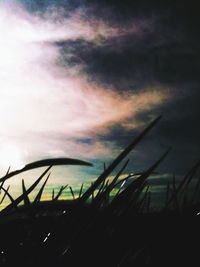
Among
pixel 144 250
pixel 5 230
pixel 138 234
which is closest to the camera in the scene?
pixel 144 250

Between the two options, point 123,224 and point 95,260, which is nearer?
point 95,260

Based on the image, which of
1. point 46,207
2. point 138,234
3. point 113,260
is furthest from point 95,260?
point 138,234

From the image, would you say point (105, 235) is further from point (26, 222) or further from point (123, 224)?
point (26, 222)

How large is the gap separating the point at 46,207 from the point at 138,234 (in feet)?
1.37

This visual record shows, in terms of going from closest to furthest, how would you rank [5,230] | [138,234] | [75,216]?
[75,216] → [5,230] → [138,234]

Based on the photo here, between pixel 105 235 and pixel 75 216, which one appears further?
pixel 105 235

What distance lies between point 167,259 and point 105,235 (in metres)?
0.12

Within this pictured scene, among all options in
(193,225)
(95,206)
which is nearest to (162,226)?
(193,225)

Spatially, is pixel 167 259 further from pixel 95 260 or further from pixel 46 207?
pixel 46 207

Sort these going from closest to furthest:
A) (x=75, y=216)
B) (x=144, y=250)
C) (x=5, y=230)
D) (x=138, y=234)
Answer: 1. (x=75, y=216)
2. (x=144, y=250)
3. (x=5, y=230)
4. (x=138, y=234)

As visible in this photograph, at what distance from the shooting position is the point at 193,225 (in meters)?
0.55

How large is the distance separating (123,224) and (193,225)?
133mm

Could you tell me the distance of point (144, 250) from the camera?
1.63 feet

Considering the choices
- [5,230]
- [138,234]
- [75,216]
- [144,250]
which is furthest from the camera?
[138,234]
